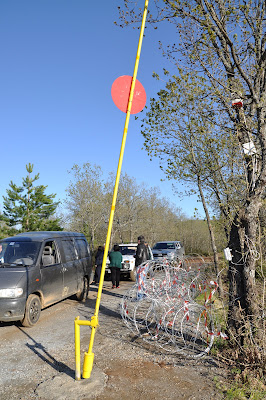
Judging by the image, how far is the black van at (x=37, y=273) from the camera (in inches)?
272

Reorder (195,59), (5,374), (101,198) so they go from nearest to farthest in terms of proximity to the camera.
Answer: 1. (5,374)
2. (195,59)
3. (101,198)

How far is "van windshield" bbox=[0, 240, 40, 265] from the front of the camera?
7888 mm

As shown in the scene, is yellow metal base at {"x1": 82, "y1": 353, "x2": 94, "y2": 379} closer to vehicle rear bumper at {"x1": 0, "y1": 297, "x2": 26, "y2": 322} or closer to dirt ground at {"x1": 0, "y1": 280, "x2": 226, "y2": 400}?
dirt ground at {"x1": 0, "y1": 280, "x2": 226, "y2": 400}

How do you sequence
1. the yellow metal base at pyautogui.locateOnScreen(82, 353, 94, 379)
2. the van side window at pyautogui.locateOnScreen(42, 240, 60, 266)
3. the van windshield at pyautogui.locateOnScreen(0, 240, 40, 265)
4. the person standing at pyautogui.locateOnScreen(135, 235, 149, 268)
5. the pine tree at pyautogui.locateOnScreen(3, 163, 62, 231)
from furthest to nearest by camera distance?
1. the pine tree at pyautogui.locateOnScreen(3, 163, 62, 231)
2. the person standing at pyautogui.locateOnScreen(135, 235, 149, 268)
3. the van side window at pyautogui.locateOnScreen(42, 240, 60, 266)
4. the van windshield at pyautogui.locateOnScreen(0, 240, 40, 265)
5. the yellow metal base at pyautogui.locateOnScreen(82, 353, 94, 379)

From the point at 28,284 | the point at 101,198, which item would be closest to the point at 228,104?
the point at 28,284

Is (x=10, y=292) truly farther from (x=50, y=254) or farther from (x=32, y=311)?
(x=50, y=254)

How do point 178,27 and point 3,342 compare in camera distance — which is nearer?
point 3,342

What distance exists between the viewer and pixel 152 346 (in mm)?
5820

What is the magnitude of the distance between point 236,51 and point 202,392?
596 cm

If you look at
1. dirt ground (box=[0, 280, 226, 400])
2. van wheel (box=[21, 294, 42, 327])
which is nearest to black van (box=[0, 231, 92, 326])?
van wheel (box=[21, 294, 42, 327])

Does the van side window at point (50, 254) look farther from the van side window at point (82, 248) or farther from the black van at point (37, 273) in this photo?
the van side window at point (82, 248)

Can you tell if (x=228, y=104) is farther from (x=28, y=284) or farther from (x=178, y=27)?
(x=28, y=284)

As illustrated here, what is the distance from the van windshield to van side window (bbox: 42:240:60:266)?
26 cm

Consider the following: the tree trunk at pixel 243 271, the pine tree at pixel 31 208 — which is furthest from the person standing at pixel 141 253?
the pine tree at pixel 31 208
